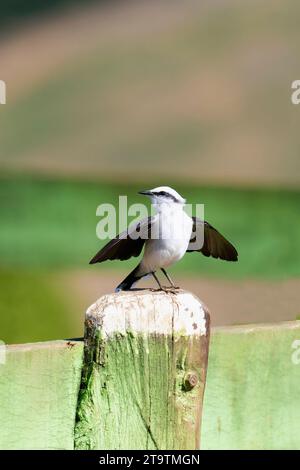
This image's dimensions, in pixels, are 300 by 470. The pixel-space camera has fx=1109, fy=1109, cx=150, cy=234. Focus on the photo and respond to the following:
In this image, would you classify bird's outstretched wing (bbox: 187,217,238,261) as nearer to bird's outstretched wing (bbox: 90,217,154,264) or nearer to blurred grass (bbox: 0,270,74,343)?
bird's outstretched wing (bbox: 90,217,154,264)

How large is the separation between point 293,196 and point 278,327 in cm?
141

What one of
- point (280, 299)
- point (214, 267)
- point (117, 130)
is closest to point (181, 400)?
point (280, 299)

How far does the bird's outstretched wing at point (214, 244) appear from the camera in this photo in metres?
2.60

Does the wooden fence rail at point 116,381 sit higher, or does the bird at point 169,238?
the bird at point 169,238

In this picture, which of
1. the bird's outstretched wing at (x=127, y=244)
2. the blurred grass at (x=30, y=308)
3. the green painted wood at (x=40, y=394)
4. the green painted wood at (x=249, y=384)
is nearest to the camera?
the green painted wood at (x=40, y=394)

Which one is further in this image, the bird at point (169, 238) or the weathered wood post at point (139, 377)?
the bird at point (169, 238)

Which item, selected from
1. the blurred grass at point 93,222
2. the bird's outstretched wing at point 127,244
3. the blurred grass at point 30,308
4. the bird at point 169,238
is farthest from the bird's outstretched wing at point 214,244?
the blurred grass at point 30,308

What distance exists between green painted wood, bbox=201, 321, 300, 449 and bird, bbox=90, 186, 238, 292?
1.92ft

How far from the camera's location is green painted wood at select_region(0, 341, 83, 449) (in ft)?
5.77

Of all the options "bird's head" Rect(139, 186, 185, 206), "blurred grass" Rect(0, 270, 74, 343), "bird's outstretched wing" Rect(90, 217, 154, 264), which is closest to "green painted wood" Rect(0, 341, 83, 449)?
"bird's outstretched wing" Rect(90, 217, 154, 264)

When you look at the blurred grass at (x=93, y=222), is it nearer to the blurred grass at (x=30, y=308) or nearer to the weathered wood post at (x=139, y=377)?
the blurred grass at (x=30, y=308)

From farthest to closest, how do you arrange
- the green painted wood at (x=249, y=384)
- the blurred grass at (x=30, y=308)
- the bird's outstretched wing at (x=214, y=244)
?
the blurred grass at (x=30, y=308), the bird's outstretched wing at (x=214, y=244), the green painted wood at (x=249, y=384)

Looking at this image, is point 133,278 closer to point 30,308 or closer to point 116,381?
point 30,308

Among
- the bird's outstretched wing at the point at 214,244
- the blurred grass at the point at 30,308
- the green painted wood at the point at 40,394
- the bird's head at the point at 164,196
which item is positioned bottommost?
the green painted wood at the point at 40,394
